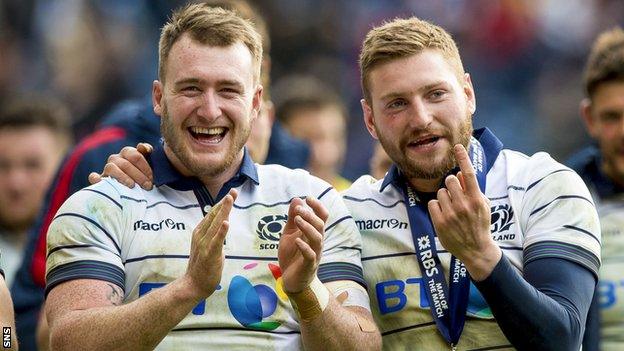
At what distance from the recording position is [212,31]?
493cm

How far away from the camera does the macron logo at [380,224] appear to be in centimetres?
498

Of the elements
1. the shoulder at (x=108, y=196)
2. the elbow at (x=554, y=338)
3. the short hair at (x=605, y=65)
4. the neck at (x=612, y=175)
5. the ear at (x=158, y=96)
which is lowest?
the elbow at (x=554, y=338)

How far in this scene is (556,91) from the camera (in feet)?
40.6

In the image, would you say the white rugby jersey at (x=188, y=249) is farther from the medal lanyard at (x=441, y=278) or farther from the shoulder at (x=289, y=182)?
the medal lanyard at (x=441, y=278)

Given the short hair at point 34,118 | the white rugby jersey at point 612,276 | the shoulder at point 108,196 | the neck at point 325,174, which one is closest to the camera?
the shoulder at point 108,196

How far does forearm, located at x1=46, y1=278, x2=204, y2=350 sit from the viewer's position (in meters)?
4.34

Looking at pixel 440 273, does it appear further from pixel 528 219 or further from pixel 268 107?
pixel 268 107

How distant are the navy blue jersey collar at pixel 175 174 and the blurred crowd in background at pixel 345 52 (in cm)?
636

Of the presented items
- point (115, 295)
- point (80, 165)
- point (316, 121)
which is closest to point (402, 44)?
point (115, 295)

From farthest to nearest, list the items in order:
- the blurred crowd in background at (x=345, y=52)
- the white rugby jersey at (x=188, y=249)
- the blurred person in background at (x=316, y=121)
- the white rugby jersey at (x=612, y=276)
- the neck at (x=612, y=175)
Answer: the blurred crowd in background at (x=345, y=52)
the blurred person in background at (x=316, y=121)
the neck at (x=612, y=175)
the white rugby jersey at (x=612, y=276)
the white rugby jersey at (x=188, y=249)

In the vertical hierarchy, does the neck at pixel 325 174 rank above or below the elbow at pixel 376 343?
above

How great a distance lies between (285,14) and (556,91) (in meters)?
2.63

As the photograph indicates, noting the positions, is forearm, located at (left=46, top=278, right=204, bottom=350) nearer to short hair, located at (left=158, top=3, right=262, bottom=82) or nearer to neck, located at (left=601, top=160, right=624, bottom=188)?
short hair, located at (left=158, top=3, right=262, bottom=82)

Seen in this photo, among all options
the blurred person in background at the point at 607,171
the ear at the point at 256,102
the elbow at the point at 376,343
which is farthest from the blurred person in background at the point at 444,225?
the blurred person in background at the point at 607,171
